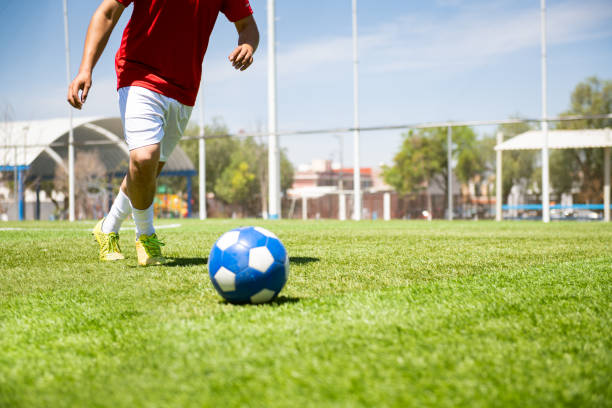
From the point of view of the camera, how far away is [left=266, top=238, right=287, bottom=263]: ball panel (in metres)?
2.71

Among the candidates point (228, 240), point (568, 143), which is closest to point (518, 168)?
point (568, 143)

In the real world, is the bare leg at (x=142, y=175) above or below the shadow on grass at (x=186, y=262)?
above

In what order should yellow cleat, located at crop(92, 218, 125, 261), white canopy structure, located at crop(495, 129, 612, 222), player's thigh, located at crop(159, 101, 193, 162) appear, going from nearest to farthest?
player's thigh, located at crop(159, 101, 193, 162) < yellow cleat, located at crop(92, 218, 125, 261) < white canopy structure, located at crop(495, 129, 612, 222)

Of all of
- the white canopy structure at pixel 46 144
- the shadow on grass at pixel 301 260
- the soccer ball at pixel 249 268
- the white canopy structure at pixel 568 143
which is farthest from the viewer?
the white canopy structure at pixel 46 144

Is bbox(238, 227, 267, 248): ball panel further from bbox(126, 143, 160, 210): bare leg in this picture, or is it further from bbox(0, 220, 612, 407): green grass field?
bbox(126, 143, 160, 210): bare leg

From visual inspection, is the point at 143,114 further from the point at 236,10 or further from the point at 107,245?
the point at 107,245

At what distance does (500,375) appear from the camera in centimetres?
157

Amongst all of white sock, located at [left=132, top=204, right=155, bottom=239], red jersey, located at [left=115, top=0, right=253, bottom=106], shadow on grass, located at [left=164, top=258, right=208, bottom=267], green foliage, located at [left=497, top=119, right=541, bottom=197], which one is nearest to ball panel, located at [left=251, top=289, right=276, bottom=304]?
shadow on grass, located at [left=164, top=258, right=208, bottom=267]

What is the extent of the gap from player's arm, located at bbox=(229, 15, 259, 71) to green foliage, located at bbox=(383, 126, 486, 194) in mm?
27620

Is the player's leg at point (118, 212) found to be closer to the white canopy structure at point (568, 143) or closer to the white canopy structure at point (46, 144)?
the white canopy structure at point (46, 144)

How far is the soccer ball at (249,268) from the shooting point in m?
2.59

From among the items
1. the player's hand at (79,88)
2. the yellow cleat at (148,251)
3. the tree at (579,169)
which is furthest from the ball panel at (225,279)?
the tree at (579,169)

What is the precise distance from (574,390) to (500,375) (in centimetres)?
19

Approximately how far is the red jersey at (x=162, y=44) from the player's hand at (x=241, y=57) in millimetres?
492
